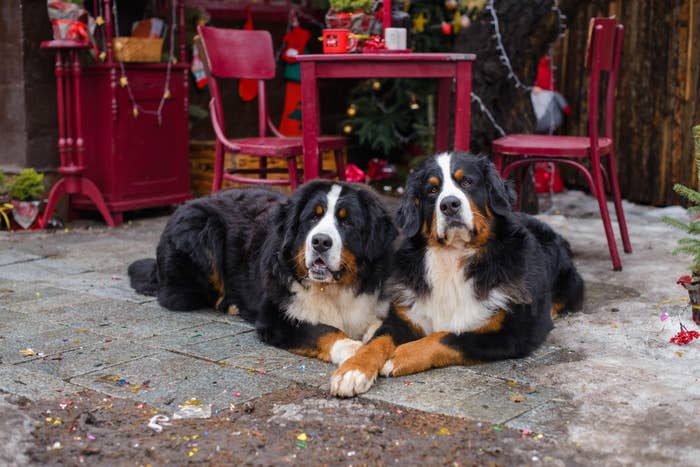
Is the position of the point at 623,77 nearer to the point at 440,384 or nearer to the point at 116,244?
the point at 116,244

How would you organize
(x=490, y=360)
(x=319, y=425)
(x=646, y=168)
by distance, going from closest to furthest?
(x=319, y=425) → (x=490, y=360) → (x=646, y=168)

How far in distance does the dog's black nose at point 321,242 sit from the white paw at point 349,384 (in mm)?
624

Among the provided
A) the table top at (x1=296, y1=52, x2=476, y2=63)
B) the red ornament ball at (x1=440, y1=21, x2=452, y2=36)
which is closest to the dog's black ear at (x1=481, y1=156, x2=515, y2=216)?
the table top at (x1=296, y1=52, x2=476, y2=63)

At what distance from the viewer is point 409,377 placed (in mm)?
3734

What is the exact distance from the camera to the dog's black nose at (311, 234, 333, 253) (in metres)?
A: 3.91

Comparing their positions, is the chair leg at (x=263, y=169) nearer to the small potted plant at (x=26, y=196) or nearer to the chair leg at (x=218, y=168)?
the chair leg at (x=218, y=168)

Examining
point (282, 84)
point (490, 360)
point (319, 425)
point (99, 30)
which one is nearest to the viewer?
point (319, 425)

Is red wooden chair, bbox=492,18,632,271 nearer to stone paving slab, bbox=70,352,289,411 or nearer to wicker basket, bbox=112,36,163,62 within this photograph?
stone paving slab, bbox=70,352,289,411

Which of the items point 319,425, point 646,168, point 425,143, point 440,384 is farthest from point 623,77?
point 319,425

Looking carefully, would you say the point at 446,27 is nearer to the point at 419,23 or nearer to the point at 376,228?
the point at 419,23

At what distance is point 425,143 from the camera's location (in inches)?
359

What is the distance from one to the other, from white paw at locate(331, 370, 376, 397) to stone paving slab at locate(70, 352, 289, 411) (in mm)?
250

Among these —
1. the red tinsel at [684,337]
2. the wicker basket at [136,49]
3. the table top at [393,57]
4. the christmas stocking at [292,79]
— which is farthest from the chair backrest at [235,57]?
the red tinsel at [684,337]

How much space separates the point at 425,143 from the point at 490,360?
5.41 meters
